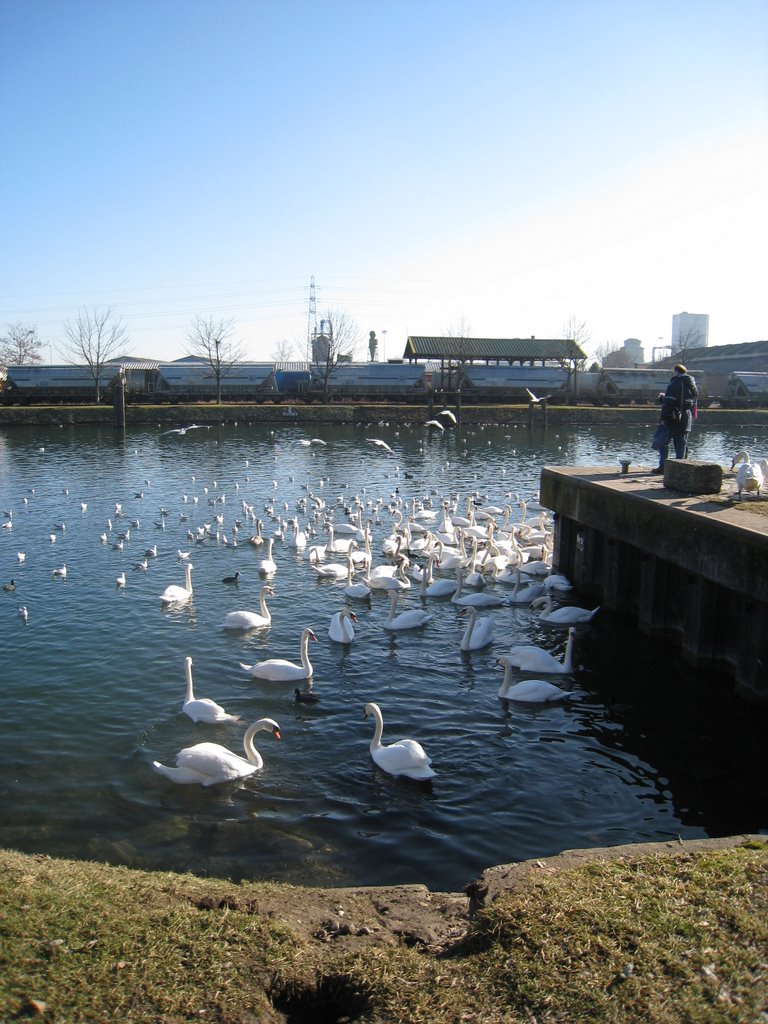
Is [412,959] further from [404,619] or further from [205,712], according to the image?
[404,619]

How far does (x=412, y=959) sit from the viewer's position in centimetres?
538

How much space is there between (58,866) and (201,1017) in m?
2.81

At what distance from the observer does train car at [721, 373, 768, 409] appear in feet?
281

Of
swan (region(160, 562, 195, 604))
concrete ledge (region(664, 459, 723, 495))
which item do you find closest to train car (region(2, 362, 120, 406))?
swan (region(160, 562, 195, 604))

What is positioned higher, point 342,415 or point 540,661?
point 342,415

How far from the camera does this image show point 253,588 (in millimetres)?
19547

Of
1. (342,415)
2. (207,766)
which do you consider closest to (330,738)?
(207,766)

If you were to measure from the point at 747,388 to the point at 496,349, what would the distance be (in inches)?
1067

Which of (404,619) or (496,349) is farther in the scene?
(496,349)

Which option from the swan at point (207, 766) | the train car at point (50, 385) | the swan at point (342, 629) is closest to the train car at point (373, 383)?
the train car at point (50, 385)

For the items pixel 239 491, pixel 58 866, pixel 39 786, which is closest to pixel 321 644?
pixel 39 786

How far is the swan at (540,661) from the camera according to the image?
45.9 feet

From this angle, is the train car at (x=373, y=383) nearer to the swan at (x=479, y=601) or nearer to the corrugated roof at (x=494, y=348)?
the corrugated roof at (x=494, y=348)

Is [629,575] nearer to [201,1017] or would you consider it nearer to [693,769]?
[693,769]
